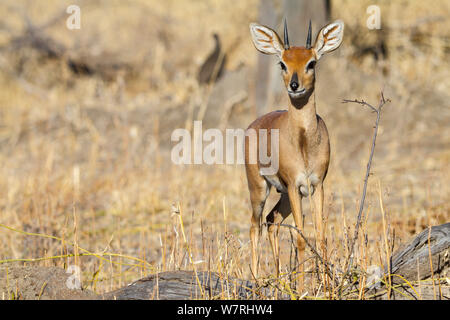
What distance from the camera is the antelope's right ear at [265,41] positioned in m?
4.68

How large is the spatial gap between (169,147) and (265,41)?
788 cm

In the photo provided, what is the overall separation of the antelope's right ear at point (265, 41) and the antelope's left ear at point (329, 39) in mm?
264

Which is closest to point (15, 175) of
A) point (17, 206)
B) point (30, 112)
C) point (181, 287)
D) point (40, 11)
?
point (17, 206)

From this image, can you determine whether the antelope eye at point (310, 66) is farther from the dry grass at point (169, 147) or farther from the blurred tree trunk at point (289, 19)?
the blurred tree trunk at point (289, 19)

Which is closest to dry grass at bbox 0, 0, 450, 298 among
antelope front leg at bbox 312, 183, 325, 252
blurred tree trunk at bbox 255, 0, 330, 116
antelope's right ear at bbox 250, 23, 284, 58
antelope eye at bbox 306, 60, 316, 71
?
antelope front leg at bbox 312, 183, 325, 252

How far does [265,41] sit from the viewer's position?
4.75m

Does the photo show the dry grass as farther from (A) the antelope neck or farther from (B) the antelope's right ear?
(B) the antelope's right ear

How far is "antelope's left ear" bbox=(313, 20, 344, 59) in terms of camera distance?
4.62m

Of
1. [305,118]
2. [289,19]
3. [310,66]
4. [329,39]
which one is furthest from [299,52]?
[289,19]

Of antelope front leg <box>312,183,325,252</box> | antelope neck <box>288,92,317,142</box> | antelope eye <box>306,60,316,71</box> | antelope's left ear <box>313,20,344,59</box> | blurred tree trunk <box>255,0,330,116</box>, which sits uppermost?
blurred tree trunk <box>255,0,330,116</box>

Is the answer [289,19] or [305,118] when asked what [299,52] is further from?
[289,19]

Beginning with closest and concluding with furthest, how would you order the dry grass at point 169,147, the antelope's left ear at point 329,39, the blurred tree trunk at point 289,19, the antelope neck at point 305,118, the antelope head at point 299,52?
the antelope head at point 299,52
the antelope's left ear at point 329,39
the antelope neck at point 305,118
the dry grass at point 169,147
the blurred tree trunk at point 289,19

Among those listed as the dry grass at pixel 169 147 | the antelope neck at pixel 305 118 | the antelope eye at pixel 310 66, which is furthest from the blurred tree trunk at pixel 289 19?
the antelope eye at pixel 310 66

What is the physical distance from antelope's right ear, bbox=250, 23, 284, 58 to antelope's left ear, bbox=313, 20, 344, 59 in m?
0.26
